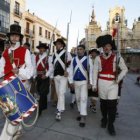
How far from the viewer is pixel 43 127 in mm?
5051

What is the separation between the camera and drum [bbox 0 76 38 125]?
3.49 metres

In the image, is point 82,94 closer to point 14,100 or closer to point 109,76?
point 109,76

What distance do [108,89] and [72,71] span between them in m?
1.13

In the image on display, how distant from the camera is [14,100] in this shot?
3.53 meters

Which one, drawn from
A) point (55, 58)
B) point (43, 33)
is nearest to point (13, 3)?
point (43, 33)

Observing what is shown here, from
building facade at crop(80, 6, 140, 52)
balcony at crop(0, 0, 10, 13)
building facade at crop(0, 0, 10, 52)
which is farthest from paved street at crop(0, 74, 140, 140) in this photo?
building facade at crop(80, 6, 140, 52)

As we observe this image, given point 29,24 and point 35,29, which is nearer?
point 29,24

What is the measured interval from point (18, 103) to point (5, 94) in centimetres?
23

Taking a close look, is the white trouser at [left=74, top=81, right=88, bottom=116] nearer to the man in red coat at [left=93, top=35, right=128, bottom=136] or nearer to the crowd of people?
the crowd of people

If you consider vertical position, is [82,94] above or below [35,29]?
below

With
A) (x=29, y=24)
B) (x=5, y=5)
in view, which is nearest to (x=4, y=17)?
(x=5, y=5)

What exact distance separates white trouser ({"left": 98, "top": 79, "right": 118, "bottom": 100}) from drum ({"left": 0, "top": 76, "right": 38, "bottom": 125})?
1.82 meters

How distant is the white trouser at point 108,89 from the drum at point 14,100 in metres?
1.82

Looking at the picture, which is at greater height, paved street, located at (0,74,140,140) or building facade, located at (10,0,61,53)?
building facade, located at (10,0,61,53)
